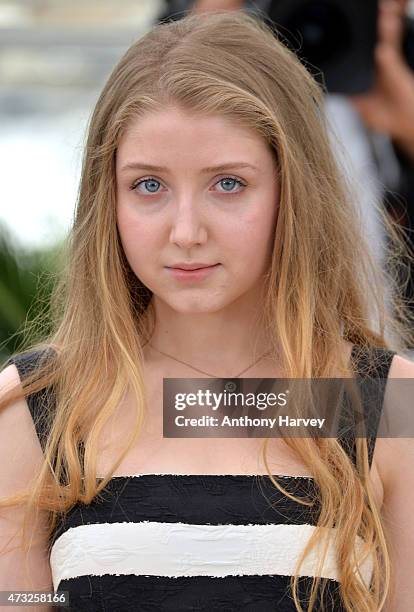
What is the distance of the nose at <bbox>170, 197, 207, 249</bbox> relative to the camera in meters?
1.70

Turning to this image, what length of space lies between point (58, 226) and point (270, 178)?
131 centimetres

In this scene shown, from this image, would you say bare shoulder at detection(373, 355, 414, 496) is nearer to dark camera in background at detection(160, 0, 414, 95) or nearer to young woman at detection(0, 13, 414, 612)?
young woman at detection(0, 13, 414, 612)

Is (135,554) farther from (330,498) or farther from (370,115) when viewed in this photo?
(370,115)

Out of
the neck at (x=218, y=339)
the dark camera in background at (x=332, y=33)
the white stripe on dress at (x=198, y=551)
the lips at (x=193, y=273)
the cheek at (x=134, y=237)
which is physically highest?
the dark camera in background at (x=332, y=33)

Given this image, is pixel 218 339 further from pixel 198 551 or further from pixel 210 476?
pixel 198 551

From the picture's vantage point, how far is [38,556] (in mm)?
1810

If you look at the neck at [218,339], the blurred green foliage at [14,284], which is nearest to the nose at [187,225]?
the neck at [218,339]

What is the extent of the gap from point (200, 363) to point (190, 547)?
346mm

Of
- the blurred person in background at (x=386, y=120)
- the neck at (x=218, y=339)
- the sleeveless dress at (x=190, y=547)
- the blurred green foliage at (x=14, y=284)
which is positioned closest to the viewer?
the sleeveless dress at (x=190, y=547)

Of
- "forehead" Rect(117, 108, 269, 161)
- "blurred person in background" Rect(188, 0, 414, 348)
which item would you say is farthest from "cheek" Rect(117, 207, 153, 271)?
"blurred person in background" Rect(188, 0, 414, 348)

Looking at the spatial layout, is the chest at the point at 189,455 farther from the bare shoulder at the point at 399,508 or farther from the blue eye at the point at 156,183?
the blue eye at the point at 156,183

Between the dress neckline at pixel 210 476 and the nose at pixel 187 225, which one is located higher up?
the nose at pixel 187 225

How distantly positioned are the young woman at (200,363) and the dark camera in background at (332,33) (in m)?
0.77

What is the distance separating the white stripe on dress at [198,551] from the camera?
170cm
